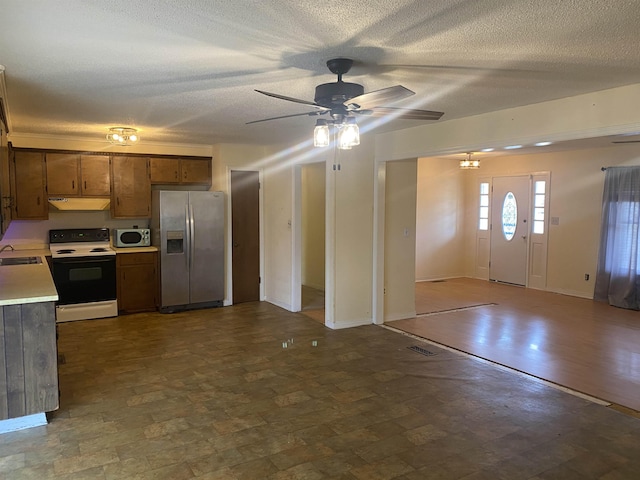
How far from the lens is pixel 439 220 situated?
8.91 m

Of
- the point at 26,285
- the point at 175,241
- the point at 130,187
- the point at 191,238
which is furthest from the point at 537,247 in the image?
the point at 26,285

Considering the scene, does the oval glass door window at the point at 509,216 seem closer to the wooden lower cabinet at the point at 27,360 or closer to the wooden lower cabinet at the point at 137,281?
the wooden lower cabinet at the point at 137,281

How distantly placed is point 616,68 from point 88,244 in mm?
6059

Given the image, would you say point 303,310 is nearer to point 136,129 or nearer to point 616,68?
point 136,129

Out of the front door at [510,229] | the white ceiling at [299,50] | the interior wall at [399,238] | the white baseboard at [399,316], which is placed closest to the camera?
the white ceiling at [299,50]

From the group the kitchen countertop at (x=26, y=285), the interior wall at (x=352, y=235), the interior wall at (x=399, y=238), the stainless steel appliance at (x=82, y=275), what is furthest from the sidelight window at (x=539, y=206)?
the kitchen countertop at (x=26, y=285)

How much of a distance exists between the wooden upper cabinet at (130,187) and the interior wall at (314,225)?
103 inches

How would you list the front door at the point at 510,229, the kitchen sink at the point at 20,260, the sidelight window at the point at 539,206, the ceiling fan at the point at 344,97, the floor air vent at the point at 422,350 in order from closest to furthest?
1. the ceiling fan at the point at 344,97
2. the floor air vent at the point at 422,350
3. the kitchen sink at the point at 20,260
4. the sidelight window at the point at 539,206
5. the front door at the point at 510,229

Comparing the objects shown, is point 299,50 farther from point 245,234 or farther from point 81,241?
point 81,241

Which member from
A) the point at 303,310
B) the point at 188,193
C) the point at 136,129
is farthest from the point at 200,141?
the point at 303,310

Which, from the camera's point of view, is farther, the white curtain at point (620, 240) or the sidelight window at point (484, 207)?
the sidelight window at point (484, 207)

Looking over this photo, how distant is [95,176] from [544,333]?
5900mm

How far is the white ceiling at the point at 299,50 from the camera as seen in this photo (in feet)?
6.62

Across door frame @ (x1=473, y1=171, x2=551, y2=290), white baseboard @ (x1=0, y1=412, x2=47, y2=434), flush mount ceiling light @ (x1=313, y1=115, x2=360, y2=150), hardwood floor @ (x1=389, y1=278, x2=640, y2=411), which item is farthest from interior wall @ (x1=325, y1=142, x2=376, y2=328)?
door frame @ (x1=473, y1=171, x2=551, y2=290)
